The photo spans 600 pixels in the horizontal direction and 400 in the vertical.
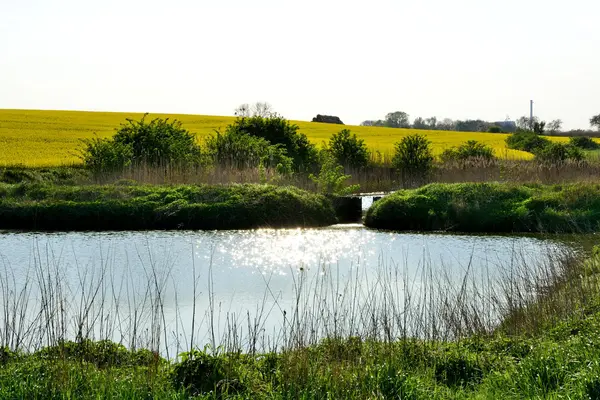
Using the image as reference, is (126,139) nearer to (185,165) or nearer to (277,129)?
(185,165)

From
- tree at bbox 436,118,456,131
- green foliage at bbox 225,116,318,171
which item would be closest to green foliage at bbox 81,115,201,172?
green foliage at bbox 225,116,318,171

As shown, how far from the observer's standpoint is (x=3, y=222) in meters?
20.2

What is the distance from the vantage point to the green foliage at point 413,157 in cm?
3142

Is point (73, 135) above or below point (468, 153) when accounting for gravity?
above

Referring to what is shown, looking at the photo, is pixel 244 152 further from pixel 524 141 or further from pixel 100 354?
pixel 524 141

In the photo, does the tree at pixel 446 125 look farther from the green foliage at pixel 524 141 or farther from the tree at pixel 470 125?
the green foliage at pixel 524 141

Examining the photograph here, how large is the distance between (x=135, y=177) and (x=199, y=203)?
14.5 ft

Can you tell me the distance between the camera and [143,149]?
27.3 metres

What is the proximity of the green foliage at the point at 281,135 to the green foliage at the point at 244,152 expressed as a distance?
1.98 metres

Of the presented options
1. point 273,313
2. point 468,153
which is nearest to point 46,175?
point 468,153

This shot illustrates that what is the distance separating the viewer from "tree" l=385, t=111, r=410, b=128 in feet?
325

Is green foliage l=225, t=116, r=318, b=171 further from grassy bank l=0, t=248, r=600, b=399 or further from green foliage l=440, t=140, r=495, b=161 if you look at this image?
grassy bank l=0, t=248, r=600, b=399

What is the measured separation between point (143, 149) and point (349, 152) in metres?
9.54

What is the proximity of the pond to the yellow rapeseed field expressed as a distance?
1590 cm
